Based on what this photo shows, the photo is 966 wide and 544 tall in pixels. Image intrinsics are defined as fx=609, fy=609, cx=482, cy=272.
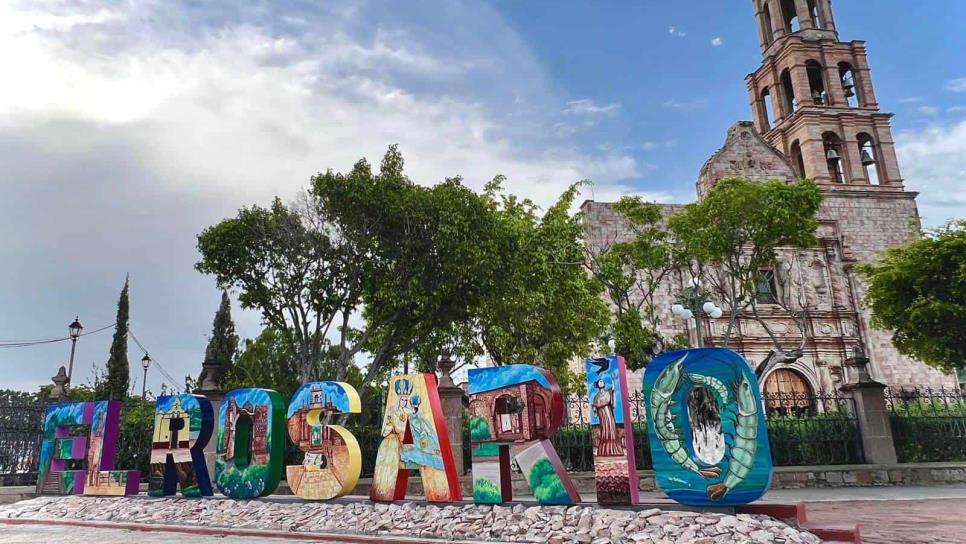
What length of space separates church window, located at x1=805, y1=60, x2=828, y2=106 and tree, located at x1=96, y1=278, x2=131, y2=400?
38.8 m

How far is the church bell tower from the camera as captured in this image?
29.8m

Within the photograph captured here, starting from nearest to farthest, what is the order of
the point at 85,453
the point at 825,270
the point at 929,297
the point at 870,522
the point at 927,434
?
the point at 870,522, the point at 85,453, the point at 927,434, the point at 929,297, the point at 825,270

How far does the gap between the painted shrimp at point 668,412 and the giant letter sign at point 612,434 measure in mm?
372

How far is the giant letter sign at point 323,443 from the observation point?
10016 millimetres

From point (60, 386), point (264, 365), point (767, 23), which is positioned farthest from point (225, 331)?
point (767, 23)

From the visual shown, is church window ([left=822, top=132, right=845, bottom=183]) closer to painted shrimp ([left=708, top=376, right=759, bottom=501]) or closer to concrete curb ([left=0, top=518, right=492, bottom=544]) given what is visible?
painted shrimp ([left=708, top=376, right=759, bottom=501])

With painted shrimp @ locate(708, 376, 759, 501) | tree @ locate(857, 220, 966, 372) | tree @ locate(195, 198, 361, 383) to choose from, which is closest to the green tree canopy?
tree @ locate(195, 198, 361, 383)

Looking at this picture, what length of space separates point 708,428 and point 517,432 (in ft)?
8.34

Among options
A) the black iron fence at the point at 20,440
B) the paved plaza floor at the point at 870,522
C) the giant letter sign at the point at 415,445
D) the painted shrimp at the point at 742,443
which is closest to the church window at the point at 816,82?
the paved plaza floor at the point at 870,522

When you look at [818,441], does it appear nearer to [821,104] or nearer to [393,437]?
[393,437]

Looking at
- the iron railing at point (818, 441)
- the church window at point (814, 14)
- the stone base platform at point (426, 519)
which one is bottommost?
the stone base platform at point (426, 519)

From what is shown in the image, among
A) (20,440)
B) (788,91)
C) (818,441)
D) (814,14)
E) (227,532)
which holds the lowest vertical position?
(227,532)

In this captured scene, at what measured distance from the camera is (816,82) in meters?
32.3

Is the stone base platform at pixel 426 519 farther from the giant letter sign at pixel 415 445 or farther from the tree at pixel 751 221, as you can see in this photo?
the tree at pixel 751 221
